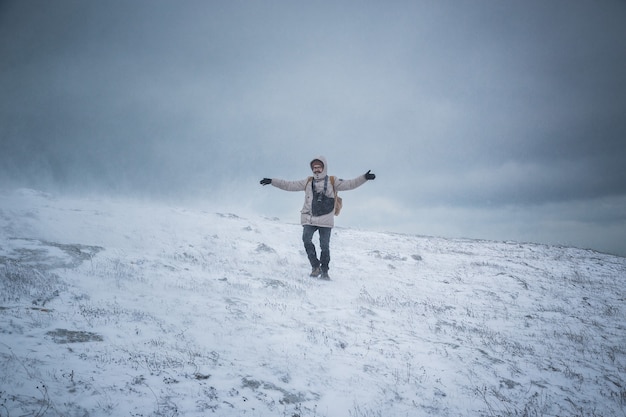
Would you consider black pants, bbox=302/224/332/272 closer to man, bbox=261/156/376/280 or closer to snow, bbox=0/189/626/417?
man, bbox=261/156/376/280

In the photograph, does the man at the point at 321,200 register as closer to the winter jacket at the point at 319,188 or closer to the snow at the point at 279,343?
the winter jacket at the point at 319,188

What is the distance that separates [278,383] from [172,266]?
5.93 metres

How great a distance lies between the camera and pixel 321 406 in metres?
2.85

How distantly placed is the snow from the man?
110 cm

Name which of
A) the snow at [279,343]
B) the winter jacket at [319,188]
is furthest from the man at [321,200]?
the snow at [279,343]

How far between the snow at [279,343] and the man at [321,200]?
1098 millimetres

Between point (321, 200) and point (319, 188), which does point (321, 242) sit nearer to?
point (321, 200)

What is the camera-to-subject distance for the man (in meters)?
8.28

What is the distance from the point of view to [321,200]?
8.25 m

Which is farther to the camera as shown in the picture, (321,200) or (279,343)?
(321,200)

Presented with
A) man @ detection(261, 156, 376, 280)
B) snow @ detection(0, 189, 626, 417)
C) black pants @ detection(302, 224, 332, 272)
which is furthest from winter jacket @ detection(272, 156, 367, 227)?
snow @ detection(0, 189, 626, 417)

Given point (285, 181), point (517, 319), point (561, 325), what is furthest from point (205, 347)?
point (561, 325)

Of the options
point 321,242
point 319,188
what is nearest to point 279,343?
→ point 321,242

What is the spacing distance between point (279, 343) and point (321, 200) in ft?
15.4
